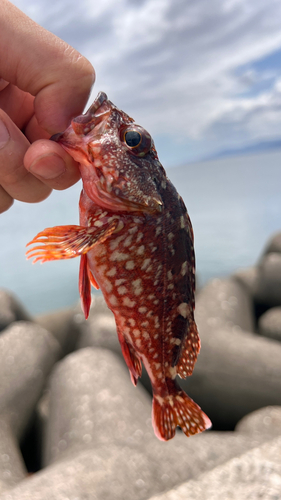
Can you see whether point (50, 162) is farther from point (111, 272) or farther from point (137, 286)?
point (137, 286)

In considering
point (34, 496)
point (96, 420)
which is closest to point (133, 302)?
point (34, 496)

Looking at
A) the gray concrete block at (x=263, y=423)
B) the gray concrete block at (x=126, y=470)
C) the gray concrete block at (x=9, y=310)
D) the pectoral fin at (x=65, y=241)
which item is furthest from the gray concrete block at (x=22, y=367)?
the pectoral fin at (x=65, y=241)

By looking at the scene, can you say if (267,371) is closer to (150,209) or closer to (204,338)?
(204,338)

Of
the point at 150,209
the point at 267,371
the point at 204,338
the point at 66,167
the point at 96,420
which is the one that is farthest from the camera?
the point at 204,338

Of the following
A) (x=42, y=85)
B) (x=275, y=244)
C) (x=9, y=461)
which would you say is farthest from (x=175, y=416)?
(x=275, y=244)

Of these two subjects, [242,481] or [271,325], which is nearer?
[242,481]

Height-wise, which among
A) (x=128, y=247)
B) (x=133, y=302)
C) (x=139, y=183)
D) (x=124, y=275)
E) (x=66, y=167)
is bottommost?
(x=133, y=302)

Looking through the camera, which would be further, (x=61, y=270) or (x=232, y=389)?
(x=61, y=270)
